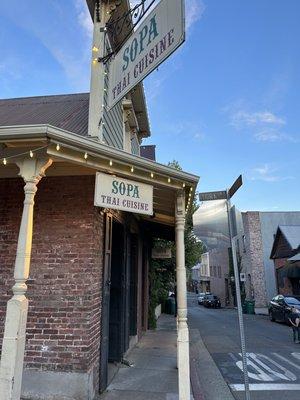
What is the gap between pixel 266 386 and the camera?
6980 millimetres

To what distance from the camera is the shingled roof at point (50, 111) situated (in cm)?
684

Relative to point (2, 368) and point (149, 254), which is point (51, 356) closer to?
point (2, 368)

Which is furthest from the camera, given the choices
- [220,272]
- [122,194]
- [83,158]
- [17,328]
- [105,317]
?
[220,272]

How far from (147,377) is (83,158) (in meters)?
4.49

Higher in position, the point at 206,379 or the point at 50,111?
the point at 50,111

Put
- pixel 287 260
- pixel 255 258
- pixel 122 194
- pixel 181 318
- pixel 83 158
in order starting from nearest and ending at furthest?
pixel 83 158 < pixel 122 194 < pixel 181 318 < pixel 287 260 < pixel 255 258

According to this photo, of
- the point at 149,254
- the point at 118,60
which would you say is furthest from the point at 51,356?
the point at 149,254

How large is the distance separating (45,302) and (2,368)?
1616 millimetres

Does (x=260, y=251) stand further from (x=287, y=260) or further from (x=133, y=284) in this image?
(x=133, y=284)

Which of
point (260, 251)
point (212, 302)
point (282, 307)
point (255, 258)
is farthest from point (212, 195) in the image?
point (212, 302)

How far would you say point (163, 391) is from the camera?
5.98 metres

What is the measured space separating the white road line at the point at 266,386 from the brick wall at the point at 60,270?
2.90m

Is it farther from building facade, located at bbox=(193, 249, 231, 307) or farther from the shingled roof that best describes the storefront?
building facade, located at bbox=(193, 249, 231, 307)

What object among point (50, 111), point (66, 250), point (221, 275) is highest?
point (50, 111)
